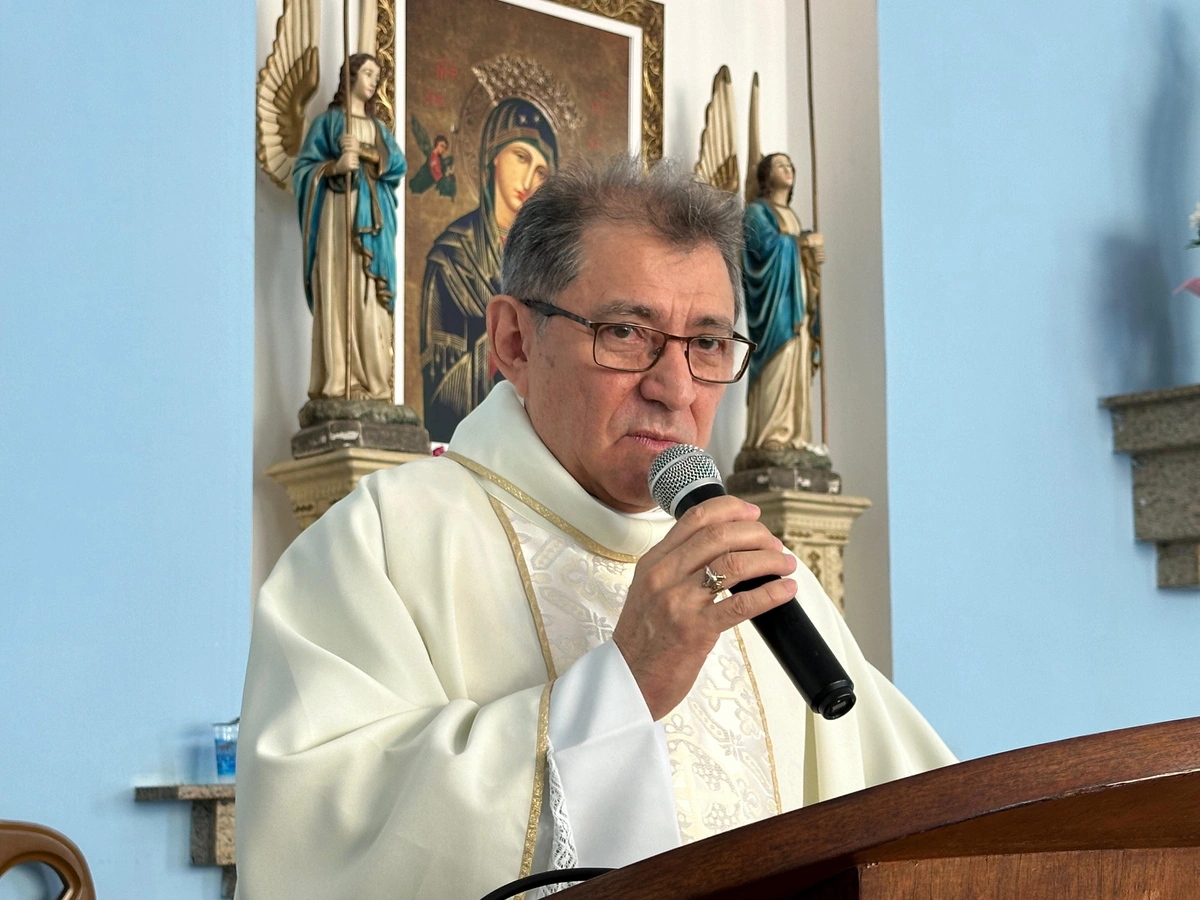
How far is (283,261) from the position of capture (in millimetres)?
4914

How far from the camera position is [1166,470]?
615 cm

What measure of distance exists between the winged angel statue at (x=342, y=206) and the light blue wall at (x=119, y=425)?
1.56ft

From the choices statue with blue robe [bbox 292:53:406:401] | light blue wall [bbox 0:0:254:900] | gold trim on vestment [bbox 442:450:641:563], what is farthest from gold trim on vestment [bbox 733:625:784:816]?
statue with blue robe [bbox 292:53:406:401]

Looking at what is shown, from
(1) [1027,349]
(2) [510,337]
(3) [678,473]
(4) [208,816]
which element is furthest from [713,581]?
(1) [1027,349]

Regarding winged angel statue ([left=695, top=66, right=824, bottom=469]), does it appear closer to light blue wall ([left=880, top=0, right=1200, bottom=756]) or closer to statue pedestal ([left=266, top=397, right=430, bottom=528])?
light blue wall ([left=880, top=0, right=1200, bottom=756])

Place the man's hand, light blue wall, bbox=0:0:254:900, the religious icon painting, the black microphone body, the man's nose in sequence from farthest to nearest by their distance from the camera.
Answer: the religious icon painting < light blue wall, bbox=0:0:254:900 < the man's nose < the man's hand < the black microphone body

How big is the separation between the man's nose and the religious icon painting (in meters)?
3.11

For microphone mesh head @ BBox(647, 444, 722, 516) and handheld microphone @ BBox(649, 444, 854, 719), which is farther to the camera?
microphone mesh head @ BBox(647, 444, 722, 516)

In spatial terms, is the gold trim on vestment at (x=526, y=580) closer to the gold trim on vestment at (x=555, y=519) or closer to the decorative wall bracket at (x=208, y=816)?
the gold trim on vestment at (x=555, y=519)

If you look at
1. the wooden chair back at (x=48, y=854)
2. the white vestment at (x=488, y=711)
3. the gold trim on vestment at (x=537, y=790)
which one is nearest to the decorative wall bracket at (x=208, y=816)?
the wooden chair back at (x=48, y=854)

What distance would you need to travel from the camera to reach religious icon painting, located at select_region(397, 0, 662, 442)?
5148mm

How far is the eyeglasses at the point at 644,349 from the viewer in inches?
75.8

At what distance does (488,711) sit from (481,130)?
4038mm

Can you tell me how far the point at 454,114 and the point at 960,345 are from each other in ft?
6.99
